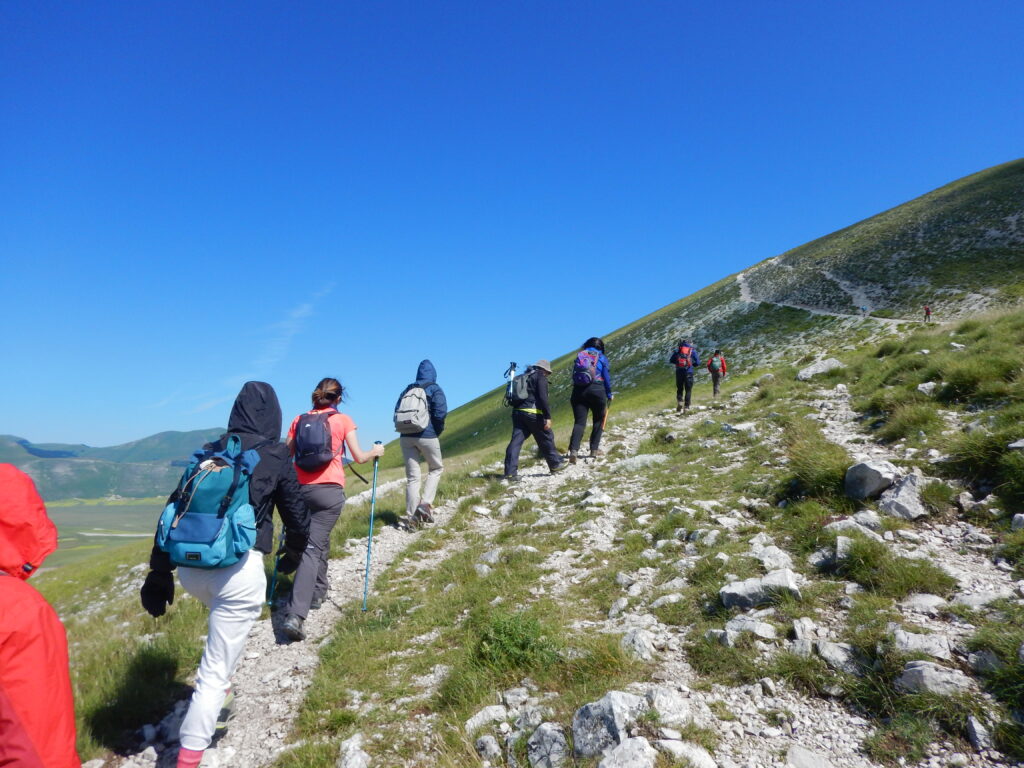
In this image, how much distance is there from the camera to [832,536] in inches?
229

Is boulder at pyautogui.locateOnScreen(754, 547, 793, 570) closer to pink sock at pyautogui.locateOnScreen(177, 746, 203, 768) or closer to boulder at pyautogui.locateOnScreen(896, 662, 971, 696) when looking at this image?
boulder at pyautogui.locateOnScreen(896, 662, 971, 696)

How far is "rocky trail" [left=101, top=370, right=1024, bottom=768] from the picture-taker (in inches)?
133

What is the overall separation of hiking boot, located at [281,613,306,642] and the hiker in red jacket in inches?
151

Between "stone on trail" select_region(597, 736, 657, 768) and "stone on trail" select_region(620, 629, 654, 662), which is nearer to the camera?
"stone on trail" select_region(597, 736, 657, 768)

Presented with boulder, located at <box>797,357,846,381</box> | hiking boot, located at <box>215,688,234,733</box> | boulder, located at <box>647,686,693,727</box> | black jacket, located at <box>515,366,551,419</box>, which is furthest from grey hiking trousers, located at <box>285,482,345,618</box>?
boulder, located at <box>797,357,846,381</box>

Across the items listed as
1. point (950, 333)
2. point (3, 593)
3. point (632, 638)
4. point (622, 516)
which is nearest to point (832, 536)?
point (632, 638)

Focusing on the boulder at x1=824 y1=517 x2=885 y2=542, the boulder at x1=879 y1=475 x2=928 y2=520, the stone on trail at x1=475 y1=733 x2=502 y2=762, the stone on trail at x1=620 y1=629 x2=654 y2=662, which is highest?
the boulder at x1=879 y1=475 x2=928 y2=520

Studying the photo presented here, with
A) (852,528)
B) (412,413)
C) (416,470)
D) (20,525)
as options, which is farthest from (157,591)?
(852,528)

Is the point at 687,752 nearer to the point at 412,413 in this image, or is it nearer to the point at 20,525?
the point at 20,525

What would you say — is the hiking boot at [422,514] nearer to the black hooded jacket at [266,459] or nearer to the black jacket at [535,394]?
the black jacket at [535,394]

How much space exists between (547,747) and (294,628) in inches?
163

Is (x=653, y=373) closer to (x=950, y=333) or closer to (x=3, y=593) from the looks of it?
(x=950, y=333)

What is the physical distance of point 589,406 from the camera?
14.6 meters

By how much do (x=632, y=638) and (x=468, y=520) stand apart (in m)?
6.64
